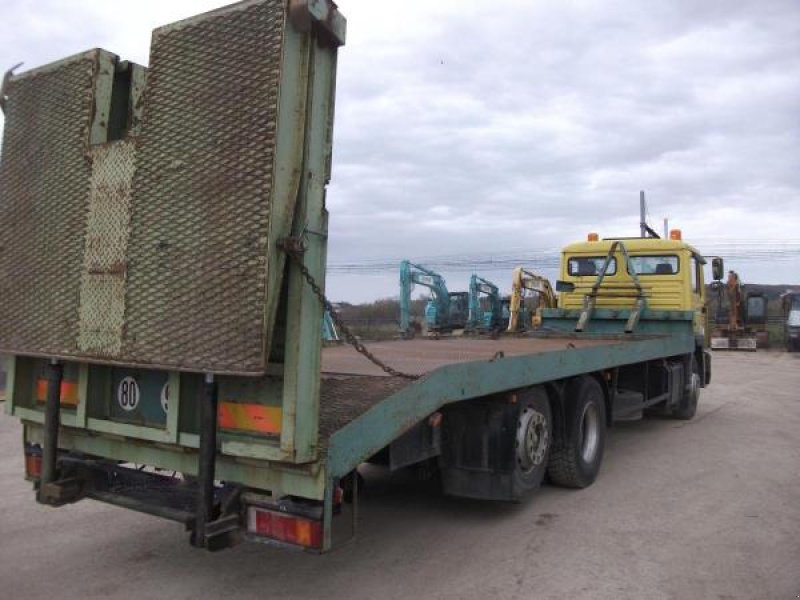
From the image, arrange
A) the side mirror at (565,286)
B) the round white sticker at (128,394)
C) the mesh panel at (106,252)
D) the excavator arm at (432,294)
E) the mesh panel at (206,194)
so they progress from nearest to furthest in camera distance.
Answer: the mesh panel at (206,194), the mesh panel at (106,252), the round white sticker at (128,394), the side mirror at (565,286), the excavator arm at (432,294)

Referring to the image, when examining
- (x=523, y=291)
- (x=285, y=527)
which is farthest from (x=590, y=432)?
(x=523, y=291)

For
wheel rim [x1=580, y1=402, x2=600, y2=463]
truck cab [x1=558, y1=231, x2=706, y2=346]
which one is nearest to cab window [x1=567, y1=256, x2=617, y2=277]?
truck cab [x1=558, y1=231, x2=706, y2=346]

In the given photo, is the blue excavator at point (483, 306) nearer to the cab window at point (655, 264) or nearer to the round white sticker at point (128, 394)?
the cab window at point (655, 264)

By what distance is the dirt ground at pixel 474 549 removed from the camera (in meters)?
3.88

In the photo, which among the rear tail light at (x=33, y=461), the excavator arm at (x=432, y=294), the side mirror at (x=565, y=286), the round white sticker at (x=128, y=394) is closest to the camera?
the round white sticker at (x=128, y=394)

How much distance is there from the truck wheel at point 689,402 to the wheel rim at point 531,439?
5437mm

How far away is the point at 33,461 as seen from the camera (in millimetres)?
4133

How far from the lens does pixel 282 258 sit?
119 inches

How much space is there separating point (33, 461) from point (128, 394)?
1.03 metres

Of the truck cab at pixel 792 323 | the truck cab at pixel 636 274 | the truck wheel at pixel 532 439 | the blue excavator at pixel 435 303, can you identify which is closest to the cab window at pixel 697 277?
the truck cab at pixel 636 274

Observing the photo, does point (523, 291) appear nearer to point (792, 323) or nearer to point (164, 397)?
point (164, 397)

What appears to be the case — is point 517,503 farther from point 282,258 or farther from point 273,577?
point 282,258

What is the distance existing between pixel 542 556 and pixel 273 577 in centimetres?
171

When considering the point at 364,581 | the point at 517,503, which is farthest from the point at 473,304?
A: the point at 364,581
